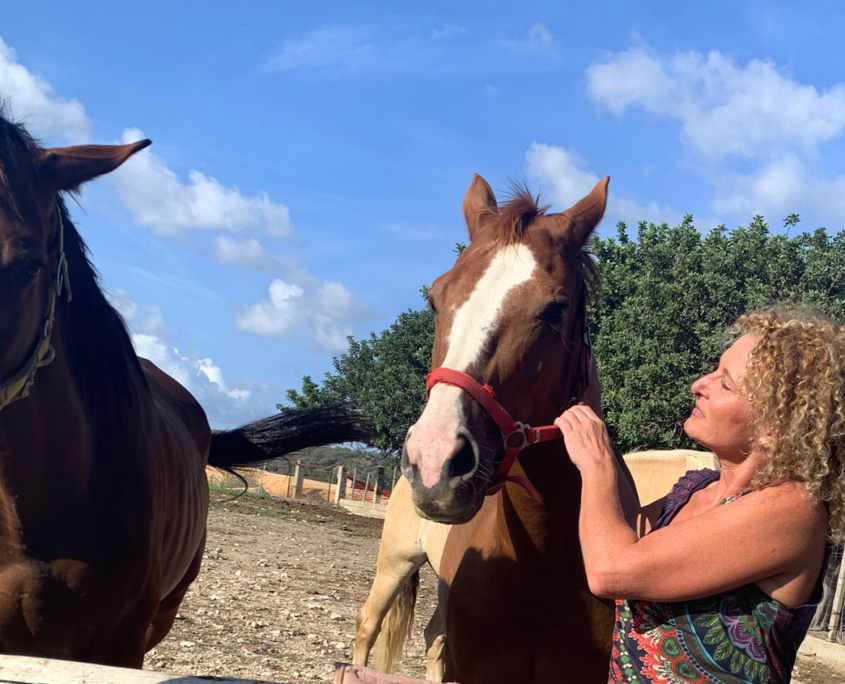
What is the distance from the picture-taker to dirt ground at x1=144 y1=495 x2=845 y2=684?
4898 mm

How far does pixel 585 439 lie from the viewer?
181 cm

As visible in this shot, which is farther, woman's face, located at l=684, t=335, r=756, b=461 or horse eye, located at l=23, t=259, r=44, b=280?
horse eye, located at l=23, t=259, r=44, b=280

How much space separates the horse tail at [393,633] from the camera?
5.00 metres

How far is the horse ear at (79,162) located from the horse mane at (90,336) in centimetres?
6

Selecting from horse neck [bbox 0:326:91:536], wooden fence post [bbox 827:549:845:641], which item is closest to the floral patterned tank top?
horse neck [bbox 0:326:91:536]

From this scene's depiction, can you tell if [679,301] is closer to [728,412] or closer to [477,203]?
[477,203]

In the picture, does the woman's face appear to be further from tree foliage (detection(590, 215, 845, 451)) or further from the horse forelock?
tree foliage (detection(590, 215, 845, 451))

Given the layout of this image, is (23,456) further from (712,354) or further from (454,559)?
(712,354)

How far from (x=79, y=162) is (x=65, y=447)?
99cm

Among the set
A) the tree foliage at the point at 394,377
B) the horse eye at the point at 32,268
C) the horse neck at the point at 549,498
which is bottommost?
the horse neck at the point at 549,498

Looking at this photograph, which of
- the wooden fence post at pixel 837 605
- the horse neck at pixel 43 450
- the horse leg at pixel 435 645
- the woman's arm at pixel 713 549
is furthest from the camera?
the wooden fence post at pixel 837 605

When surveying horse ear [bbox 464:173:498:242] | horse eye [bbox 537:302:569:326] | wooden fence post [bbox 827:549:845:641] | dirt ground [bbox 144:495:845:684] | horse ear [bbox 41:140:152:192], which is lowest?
dirt ground [bbox 144:495:845:684]

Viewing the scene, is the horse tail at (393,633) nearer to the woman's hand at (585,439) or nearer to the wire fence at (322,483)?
the woman's hand at (585,439)

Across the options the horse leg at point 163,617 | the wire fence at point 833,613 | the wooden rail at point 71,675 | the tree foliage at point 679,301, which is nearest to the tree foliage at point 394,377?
the tree foliage at point 679,301
